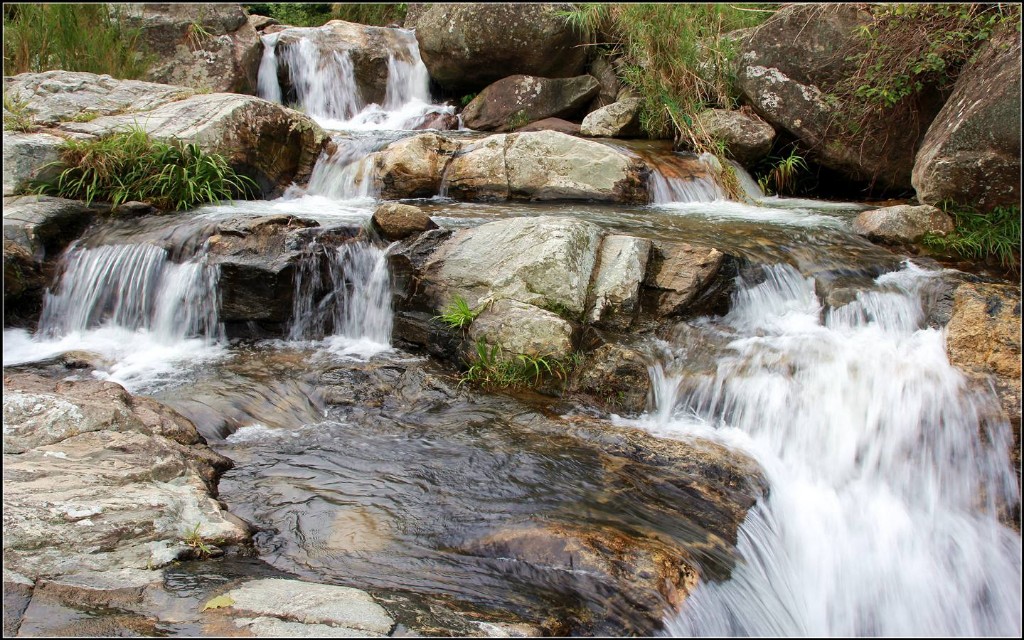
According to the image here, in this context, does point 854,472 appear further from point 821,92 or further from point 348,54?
point 348,54

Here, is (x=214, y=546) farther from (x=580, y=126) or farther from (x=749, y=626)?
(x=580, y=126)

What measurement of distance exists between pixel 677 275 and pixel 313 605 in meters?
3.72

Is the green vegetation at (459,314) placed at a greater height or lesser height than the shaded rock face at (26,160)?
lesser

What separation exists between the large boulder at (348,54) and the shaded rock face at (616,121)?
13.2 ft

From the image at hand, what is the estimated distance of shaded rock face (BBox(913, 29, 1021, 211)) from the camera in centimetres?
580

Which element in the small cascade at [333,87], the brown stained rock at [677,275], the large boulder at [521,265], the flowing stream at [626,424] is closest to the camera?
the flowing stream at [626,424]

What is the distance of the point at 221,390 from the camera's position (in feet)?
15.1

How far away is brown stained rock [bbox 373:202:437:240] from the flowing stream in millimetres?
264

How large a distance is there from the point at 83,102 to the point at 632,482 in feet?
24.0

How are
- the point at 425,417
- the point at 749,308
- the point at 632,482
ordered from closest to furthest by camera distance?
the point at 632,482 → the point at 425,417 → the point at 749,308

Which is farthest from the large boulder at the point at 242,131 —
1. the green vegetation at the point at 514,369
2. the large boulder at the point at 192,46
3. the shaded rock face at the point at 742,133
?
the shaded rock face at the point at 742,133

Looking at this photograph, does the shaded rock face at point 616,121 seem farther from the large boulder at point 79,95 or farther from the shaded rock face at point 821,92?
the large boulder at point 79,95

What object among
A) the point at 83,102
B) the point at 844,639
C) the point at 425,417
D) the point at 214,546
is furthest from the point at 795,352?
the point at 83,102

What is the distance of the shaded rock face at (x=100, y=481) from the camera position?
2586 millimetres
